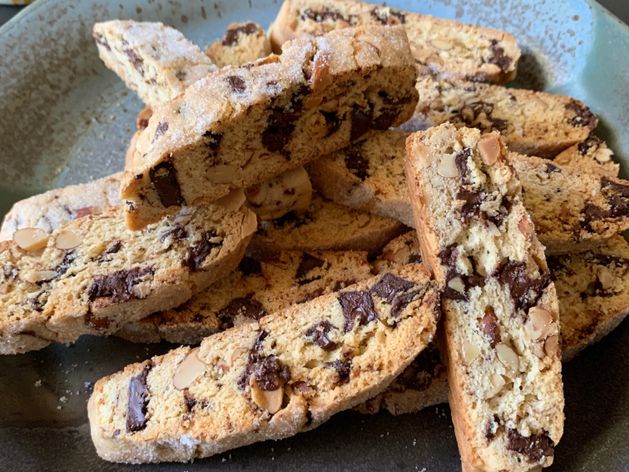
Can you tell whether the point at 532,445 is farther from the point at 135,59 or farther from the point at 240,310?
the point at 135,59

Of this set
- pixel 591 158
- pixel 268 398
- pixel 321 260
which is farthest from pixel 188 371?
pixel 591 158

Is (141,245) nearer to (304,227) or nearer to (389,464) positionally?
(304,227)

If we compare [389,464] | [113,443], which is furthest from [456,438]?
[113,443]

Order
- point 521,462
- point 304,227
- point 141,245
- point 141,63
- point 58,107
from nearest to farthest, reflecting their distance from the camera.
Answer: point 521,462 < point 141,245 < point 304,227 < point 141,63 < point 58,107

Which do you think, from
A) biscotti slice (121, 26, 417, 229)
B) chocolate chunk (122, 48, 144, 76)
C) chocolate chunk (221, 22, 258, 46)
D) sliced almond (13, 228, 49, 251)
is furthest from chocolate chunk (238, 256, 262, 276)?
chocolate chunk (221, 22, 258, 46)

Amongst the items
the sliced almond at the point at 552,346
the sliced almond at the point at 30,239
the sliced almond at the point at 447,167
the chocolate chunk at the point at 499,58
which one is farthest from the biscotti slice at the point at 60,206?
the chocolate chunk at the point at 499,58

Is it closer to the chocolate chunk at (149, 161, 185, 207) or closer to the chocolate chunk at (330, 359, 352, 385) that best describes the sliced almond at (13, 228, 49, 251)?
the chocolate chunk at (149, 161, 185, 207)
